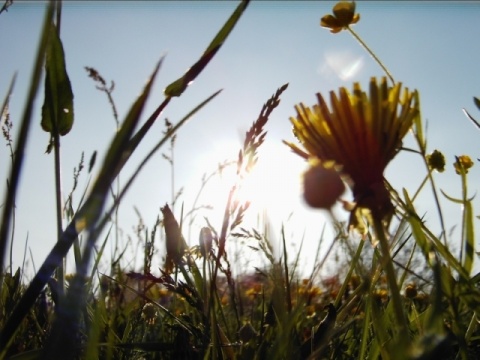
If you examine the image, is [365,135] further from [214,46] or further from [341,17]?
[341,17]

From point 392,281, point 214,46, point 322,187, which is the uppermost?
point 214,46

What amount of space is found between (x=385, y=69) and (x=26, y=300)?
2.79ft

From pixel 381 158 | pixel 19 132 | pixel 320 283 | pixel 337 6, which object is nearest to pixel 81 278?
pixel 19 132

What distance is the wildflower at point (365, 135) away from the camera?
681mm

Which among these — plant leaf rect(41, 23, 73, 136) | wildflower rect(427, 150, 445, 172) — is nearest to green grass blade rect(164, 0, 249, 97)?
plant leaf rect(41, 23, 73, 136)

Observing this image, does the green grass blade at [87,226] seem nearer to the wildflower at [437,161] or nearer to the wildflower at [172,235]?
the wildflower at [172,235]

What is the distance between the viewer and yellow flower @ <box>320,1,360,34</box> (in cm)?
124

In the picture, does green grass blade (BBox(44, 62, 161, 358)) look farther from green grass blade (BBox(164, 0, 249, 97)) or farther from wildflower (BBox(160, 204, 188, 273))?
wildflower (BBox(160, 204, 188, 273))

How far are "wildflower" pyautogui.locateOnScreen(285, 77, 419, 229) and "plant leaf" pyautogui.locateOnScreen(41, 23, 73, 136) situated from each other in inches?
14.6

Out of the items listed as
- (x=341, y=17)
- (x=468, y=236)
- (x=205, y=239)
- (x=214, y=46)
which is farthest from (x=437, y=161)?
(x=214, y=46)

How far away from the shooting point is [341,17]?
1.26m

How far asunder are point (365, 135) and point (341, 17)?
2.26 ft

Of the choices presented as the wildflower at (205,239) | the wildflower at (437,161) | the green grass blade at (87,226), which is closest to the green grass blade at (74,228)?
the green grass blade at (87,226)

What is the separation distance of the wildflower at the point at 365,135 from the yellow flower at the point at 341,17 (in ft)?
1.97
